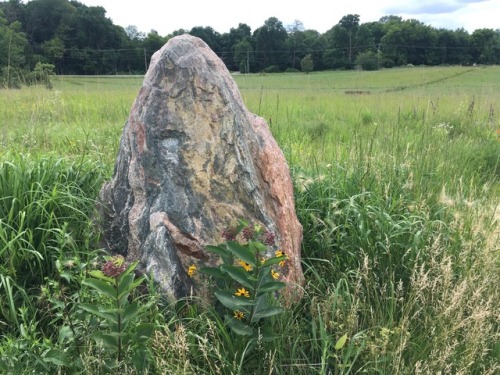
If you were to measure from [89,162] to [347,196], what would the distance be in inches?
83.2

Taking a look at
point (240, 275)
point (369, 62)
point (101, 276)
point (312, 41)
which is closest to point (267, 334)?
point (240, 275)

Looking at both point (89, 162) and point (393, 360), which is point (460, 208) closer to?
point (393, 360)

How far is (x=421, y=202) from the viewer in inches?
129

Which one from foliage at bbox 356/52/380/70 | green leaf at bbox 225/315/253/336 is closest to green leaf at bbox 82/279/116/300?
green leaf at bbox 225/315/253/336

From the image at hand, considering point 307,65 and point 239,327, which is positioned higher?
point 307,65

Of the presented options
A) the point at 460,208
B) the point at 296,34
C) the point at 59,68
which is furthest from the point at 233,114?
the point at 296,34

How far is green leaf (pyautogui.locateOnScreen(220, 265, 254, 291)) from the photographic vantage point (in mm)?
2020

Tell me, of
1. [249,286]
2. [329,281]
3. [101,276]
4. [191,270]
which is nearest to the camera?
[101,276]

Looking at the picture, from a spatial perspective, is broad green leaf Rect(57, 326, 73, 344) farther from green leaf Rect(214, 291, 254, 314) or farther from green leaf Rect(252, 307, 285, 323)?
green leaf Rect(252, 307, 285, 323)

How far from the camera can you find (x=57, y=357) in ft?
6.45

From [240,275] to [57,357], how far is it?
87cm

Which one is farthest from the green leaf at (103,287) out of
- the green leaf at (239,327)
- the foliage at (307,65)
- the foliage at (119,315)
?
the foliage at (307,65)

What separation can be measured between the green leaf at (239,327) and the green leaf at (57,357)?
28.7 inches

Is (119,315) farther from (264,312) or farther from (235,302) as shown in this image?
(264,312)
